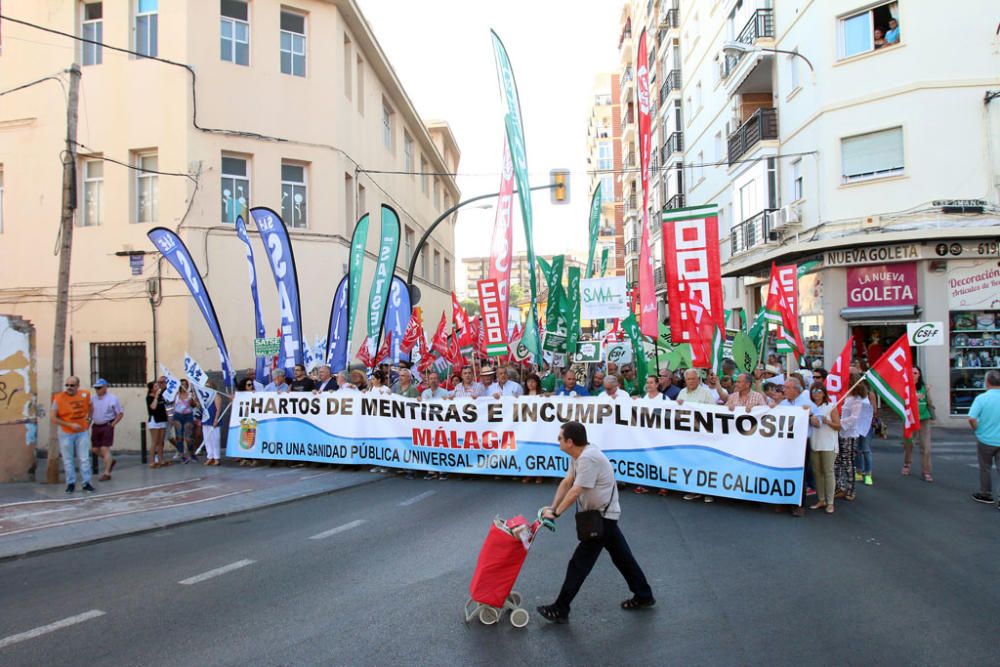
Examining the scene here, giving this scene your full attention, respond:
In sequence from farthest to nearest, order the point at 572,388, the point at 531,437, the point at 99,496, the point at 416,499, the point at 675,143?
1. the point at 675,143
2. the point at 572,388
3. the point at 531,437
4. the point at 99,496
5. the point at 416,499

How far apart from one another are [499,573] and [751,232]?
73.1 ft

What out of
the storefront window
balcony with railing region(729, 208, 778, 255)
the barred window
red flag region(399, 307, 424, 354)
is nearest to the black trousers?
red flag region(399, 307, 424, 354)

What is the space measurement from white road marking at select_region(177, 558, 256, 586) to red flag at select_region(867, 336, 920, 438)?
769 centimetres

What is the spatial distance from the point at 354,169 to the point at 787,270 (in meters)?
12.5

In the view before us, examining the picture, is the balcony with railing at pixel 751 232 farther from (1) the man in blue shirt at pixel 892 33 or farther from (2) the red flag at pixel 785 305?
(2) the red flag at pixel 785 305

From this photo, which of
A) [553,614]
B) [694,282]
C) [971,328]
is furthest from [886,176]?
[553,614]

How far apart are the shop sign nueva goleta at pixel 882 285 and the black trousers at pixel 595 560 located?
644 inches

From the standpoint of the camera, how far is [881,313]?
18.7 m

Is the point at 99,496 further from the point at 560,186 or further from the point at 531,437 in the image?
the point at 560,186

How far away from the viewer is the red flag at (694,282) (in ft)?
34.1

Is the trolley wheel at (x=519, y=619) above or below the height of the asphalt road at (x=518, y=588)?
above

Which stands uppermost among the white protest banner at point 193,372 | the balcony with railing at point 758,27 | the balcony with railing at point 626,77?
the balcony with railing at point 626,77

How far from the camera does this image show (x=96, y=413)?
12188mm

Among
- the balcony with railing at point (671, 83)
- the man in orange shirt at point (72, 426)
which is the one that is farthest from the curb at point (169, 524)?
the balcony with railing at point (671, 83)
